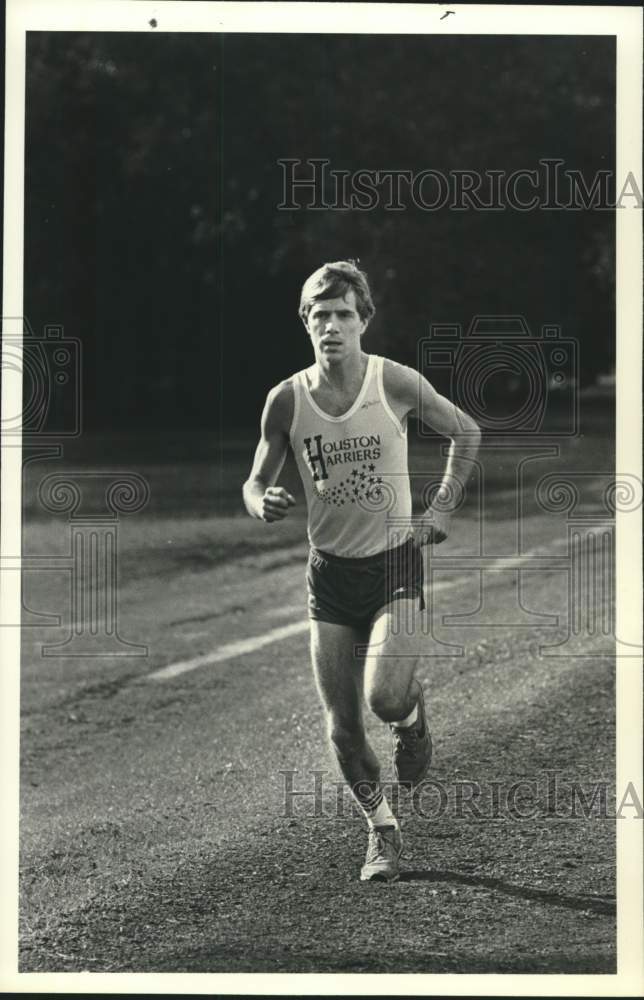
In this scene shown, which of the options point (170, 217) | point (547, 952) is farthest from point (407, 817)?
point (170, 217)

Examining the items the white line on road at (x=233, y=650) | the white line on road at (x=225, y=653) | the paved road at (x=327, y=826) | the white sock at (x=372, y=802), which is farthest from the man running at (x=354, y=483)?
the white line on road at (x=225, y=653)

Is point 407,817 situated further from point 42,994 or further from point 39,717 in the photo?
point 39,717

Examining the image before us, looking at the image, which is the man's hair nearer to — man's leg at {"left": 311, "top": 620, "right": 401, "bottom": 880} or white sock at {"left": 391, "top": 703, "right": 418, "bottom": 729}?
man's leg at {"left": 311, "top": 620, "right": 401, "bottom": 880}

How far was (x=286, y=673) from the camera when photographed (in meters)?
9.32

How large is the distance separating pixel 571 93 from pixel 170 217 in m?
2.47

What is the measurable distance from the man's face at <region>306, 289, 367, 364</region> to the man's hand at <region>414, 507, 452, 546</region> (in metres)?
0.59

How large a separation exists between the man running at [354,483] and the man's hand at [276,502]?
18cm

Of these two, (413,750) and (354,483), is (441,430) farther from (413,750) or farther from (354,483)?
(413,750)

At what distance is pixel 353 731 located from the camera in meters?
5.04

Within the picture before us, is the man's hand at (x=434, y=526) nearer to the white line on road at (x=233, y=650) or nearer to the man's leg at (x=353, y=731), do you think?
the man's leg at (x=353, y=731)

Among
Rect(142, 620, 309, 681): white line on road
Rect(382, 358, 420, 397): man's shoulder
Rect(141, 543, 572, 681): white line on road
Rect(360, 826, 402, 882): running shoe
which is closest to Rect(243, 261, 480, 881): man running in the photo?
Rect(382, 358, 420, 397): man's shoulder

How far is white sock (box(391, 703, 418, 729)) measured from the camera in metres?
5.07

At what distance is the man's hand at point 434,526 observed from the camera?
4.99 meters

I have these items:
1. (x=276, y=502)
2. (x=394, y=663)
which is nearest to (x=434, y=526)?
(x=394, y=663)
